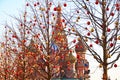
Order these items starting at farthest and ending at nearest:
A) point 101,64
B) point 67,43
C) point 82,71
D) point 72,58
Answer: point 82,71
point 72,58
point 67,43
point 101,64

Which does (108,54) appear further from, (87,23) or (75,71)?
(75,71)

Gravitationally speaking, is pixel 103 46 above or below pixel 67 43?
below

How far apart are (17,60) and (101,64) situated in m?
12.0

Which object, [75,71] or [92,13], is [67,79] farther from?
[92,13]

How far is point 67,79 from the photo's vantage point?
172 ft

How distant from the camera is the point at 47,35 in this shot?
15.8 m

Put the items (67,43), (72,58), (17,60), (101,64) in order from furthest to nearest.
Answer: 1. (72,58)
2. (17,60)
3. (67,43)
4. (101,64)

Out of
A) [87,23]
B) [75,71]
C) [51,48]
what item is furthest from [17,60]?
[75,71]

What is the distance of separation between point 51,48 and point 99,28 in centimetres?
607

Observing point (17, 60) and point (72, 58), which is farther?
point (72, 58)

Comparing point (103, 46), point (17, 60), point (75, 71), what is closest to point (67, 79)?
point (75, 71)

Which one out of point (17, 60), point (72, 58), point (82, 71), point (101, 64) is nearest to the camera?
point (101, 64)

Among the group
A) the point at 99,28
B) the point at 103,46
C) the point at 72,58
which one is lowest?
the point at 103,46

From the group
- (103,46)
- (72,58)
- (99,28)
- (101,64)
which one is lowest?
(101,64)
